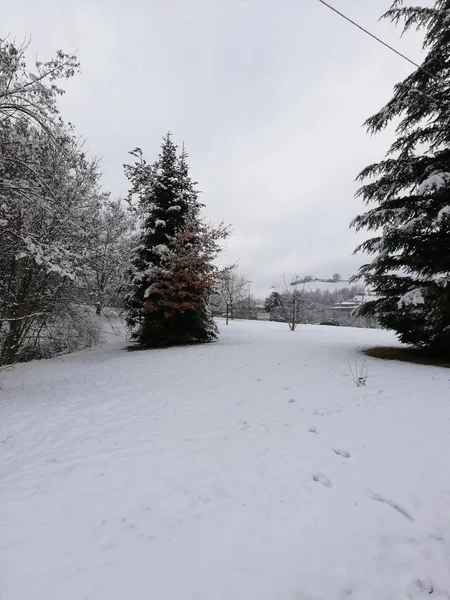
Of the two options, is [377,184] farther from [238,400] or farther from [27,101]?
[27,101]

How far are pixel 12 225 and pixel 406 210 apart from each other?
987 cm

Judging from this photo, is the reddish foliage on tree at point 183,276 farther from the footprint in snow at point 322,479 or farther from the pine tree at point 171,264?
the footprint in snow at point 322,479

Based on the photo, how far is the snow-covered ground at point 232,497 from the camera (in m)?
2.15

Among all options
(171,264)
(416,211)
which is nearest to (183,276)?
(171,264)

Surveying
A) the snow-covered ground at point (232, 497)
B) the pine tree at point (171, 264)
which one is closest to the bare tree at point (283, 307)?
the pine tree at point (171, 264)

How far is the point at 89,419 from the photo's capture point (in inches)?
204

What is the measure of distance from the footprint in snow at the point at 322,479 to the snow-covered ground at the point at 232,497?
0.04ft

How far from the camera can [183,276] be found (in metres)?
11.6

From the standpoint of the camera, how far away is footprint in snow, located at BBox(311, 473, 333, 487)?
10.00ft

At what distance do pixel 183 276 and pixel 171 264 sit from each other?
2.16 ft

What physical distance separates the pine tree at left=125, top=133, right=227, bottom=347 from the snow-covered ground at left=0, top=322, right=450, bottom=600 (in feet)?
21.1

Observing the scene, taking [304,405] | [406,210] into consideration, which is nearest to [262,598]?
[304,405]

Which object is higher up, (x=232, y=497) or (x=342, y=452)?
(x=342, y=452)

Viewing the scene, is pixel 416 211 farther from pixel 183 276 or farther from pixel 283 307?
pixel 283 307
